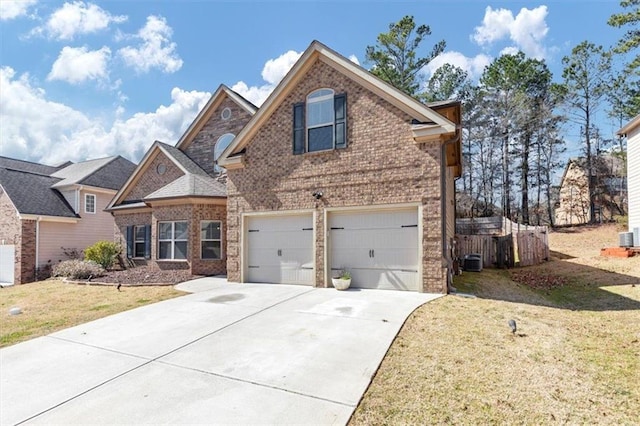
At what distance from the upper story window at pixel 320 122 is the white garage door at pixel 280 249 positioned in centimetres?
238

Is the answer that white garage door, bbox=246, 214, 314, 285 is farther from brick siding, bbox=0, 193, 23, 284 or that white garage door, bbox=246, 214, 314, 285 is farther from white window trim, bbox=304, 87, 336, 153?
brick siding, bbox=0, 193, 23, 284

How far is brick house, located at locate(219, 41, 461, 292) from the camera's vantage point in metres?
9.21

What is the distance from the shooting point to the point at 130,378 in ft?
14.7

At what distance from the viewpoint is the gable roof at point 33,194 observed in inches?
723

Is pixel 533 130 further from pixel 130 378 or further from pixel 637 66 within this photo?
pixel 130 378

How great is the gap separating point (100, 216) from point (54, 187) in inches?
120

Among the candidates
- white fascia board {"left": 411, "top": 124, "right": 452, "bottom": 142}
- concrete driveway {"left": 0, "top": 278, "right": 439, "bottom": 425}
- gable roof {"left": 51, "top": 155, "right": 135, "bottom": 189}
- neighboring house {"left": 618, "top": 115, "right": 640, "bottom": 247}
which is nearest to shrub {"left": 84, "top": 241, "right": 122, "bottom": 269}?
gable roof {"left": 51, "top": 155, "right": 135, "bottom": 189}

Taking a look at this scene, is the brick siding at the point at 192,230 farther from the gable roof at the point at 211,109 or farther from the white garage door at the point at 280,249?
the gable roof at the point at 211,109

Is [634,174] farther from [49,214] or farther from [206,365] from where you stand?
[49,214]

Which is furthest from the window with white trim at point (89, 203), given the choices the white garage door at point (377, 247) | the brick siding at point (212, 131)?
the white garage door at point (377, 247)

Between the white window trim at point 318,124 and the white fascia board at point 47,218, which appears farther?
the white fascia board at point 47,218

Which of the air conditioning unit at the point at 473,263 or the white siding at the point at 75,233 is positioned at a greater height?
the white siding at the point at 75,233

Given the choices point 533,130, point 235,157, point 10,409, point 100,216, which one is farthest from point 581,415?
point 533,130

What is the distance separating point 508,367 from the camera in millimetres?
4539
